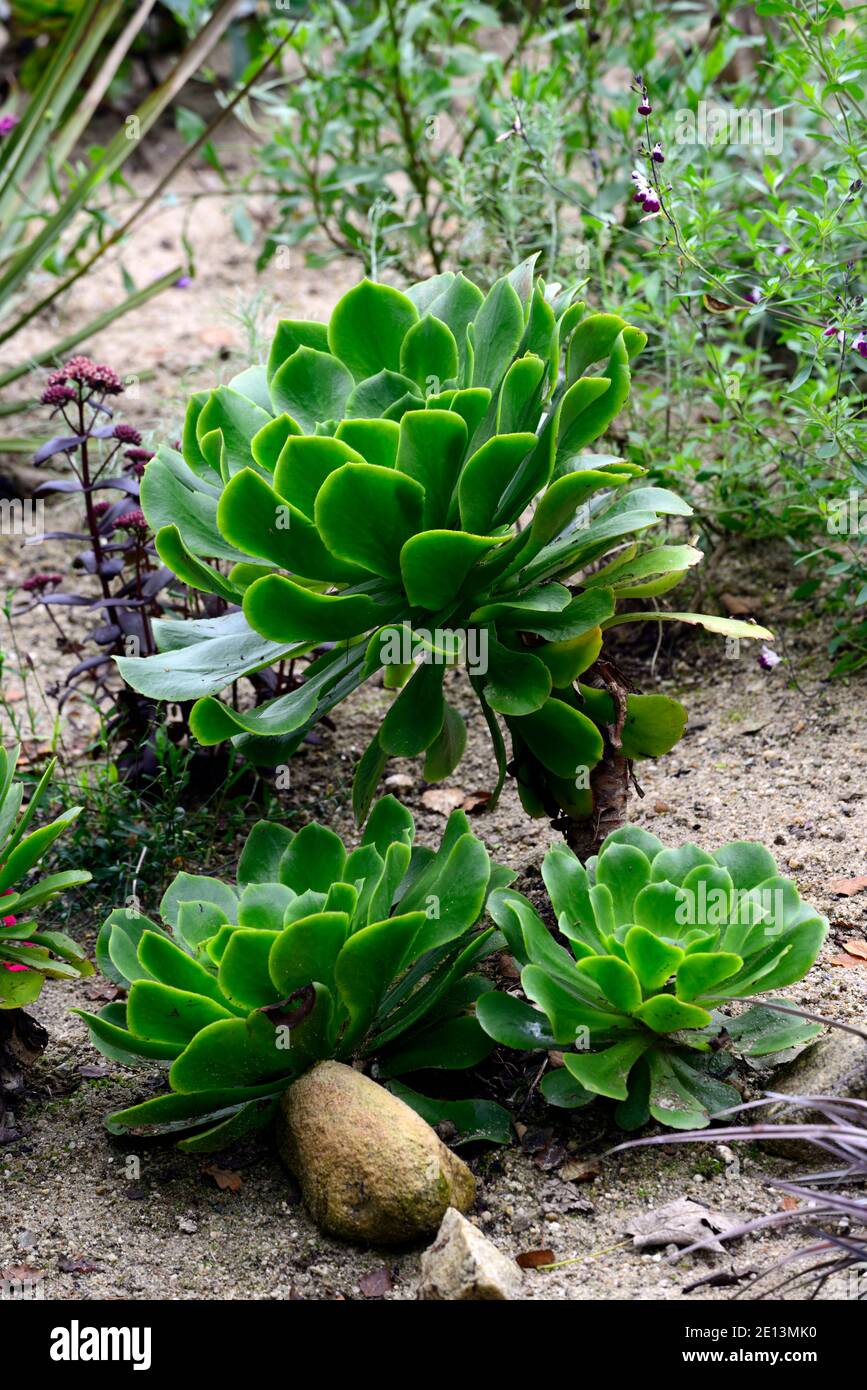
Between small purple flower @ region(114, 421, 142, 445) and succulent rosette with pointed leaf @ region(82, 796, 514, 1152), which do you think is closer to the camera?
succulent rosette with pointed leaf @ region(82, 796, 514, 1152)

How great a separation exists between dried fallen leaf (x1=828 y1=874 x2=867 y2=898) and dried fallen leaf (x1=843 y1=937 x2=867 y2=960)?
4.2 inches

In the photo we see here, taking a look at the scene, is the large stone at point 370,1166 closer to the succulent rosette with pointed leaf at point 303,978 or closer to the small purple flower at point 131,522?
the succulent rosette with pointed leaf at point 303,978

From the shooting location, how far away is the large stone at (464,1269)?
164cm

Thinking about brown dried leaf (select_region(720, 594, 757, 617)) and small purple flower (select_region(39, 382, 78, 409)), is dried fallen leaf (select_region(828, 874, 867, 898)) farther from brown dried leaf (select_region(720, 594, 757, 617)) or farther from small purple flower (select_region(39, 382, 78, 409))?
small purple flower (select_region(39, 382, 78, 409))

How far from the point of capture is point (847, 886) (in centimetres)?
238

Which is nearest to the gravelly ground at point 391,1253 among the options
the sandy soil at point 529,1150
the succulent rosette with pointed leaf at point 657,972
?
the sandy soil at point 529,1150

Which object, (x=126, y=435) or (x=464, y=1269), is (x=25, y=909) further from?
(x=126, y=435)

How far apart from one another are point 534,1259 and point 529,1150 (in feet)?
0.73

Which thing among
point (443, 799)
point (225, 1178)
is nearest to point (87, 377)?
point (443, 799)

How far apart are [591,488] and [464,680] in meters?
1.34

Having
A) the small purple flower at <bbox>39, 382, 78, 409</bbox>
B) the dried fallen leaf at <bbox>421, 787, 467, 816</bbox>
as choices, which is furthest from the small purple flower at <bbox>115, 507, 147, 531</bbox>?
the dried fallen leaf at <bbox>421, 787, 467, 816</bbox>

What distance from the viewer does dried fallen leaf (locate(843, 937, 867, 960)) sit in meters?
2.24

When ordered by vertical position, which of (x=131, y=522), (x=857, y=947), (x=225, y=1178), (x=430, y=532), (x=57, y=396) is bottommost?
(x=225, y=1178)
